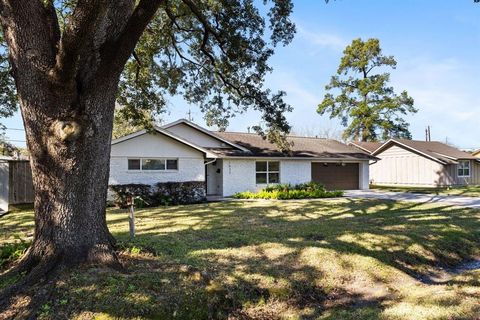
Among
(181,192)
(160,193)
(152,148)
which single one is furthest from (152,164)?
(181,192)

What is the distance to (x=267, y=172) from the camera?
22.5 meters

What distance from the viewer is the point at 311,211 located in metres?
13.8

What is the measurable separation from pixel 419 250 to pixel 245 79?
7859 millimetres

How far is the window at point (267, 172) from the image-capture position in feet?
72.9

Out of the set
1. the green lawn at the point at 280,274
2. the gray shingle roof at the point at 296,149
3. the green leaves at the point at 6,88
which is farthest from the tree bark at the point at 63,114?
the gray shingle roof at the point at 296,149

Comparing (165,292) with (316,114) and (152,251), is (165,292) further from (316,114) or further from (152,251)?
(316,114)

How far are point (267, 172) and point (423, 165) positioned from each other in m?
15.9

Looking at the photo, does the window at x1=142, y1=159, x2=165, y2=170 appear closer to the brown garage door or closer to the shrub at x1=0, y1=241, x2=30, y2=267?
the brown garage door

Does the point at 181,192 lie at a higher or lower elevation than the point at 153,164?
lower

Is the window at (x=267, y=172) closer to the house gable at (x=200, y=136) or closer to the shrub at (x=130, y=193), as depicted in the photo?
the house gable at (x=200, y=136)

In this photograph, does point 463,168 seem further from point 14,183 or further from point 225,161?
point 14,183

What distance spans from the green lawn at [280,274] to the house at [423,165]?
2127 cm

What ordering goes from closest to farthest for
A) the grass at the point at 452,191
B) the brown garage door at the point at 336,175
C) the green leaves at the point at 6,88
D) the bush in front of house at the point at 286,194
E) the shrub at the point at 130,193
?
the green leaves at the point at 6,88 → the shrub at the point at 130,193 → the bush in front of house at the point at 286,194 → the grass at the point at 452,191 → the brown garage door at the point at 336,175

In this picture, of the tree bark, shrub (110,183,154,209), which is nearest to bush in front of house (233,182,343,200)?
shrub (110,183,154,209)
